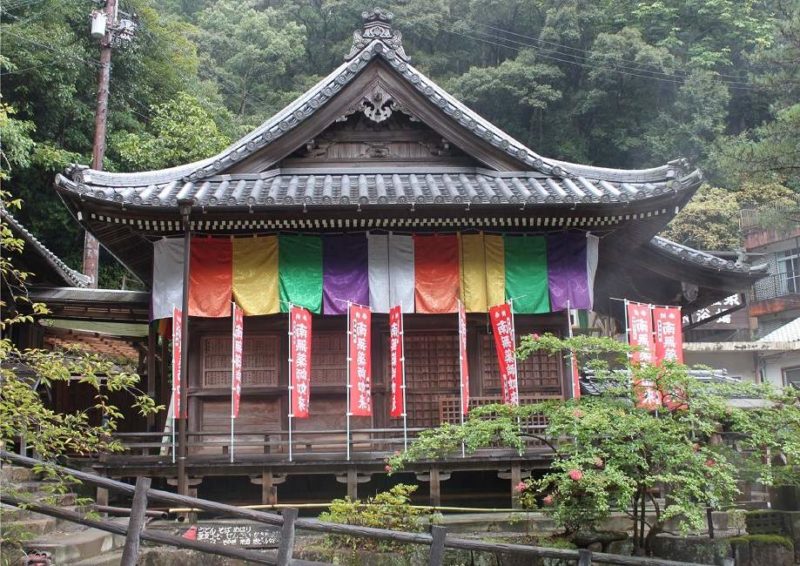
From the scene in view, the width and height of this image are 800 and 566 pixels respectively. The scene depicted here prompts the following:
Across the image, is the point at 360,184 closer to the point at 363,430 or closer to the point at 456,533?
the point at 363,430

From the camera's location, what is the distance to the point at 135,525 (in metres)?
9.02

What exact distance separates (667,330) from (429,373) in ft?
14.6

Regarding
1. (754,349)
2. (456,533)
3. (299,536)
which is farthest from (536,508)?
(754,349)

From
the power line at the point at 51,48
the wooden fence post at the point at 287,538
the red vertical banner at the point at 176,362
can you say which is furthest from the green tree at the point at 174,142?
the wooden fence post at the point at 287,538

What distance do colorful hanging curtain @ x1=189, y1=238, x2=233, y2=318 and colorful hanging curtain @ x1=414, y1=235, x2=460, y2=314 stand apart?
3432 millimetres

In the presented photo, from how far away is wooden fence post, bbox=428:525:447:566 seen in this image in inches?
345

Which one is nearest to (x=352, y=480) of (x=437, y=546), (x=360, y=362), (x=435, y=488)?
(x=435, y=488)

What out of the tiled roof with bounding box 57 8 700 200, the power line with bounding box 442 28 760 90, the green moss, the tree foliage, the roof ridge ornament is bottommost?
the green moss

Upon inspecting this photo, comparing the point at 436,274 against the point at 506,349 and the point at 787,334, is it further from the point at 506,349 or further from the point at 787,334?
the point at 787,334

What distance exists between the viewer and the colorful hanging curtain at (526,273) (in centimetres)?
1425

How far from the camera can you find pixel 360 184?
47.3 feet

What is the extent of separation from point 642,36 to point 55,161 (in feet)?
107

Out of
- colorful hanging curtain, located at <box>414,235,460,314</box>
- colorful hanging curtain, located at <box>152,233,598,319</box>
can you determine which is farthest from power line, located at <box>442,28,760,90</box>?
colorful hanging curtain, located at <box>414,235,460,314</box>

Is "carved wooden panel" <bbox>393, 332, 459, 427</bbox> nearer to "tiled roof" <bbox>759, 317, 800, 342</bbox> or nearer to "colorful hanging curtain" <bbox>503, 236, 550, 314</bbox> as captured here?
"colorful hanging curtain" <bbox>503, 236, 550, 314</bbox>
